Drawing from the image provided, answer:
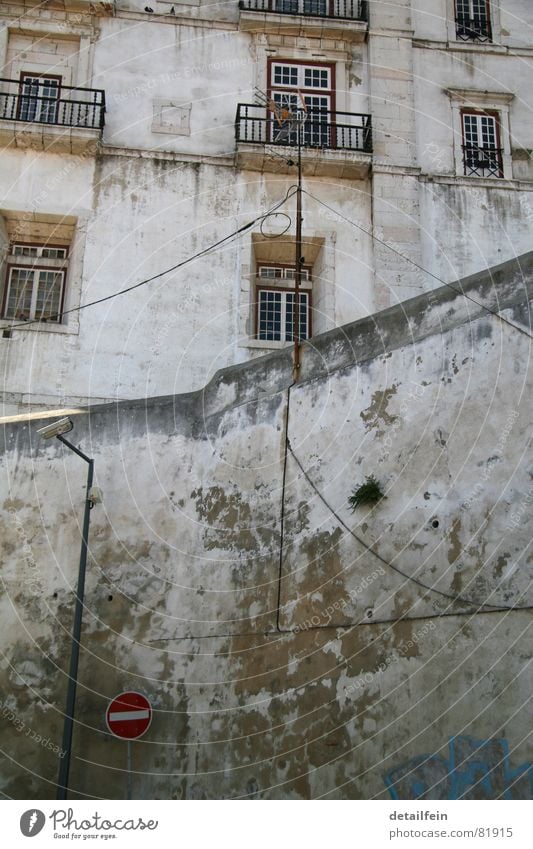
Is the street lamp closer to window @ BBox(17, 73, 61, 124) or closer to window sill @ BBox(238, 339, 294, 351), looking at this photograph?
window sill @ BBox(238, 339, 294, 351)

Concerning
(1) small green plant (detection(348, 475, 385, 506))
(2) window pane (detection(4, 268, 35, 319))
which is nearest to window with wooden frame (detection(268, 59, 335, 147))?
(2) window pane (detection(4, 268, 35, 319))

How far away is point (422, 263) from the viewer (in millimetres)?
19719

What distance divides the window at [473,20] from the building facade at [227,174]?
59 millimetres

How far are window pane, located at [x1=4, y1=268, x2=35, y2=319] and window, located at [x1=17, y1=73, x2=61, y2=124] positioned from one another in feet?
10.5

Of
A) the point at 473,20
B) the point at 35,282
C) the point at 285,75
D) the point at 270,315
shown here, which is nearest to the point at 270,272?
the point at 270,315

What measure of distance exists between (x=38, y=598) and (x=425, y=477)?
545 cm

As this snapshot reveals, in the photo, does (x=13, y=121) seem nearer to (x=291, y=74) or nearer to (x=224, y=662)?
(x=291, y=74)

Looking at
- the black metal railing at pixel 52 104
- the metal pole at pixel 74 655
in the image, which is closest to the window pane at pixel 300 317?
the black metal railing at pixel 52 104

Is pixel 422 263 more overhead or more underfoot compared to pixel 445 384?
more overhead

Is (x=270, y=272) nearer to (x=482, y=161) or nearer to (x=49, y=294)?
(x=49, y=294)

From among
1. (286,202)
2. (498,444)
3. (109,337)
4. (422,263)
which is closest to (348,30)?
(286,202)

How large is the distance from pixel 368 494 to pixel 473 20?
15083 millimetres

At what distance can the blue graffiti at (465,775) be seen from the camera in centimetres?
947

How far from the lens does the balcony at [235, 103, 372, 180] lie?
1997 cm
